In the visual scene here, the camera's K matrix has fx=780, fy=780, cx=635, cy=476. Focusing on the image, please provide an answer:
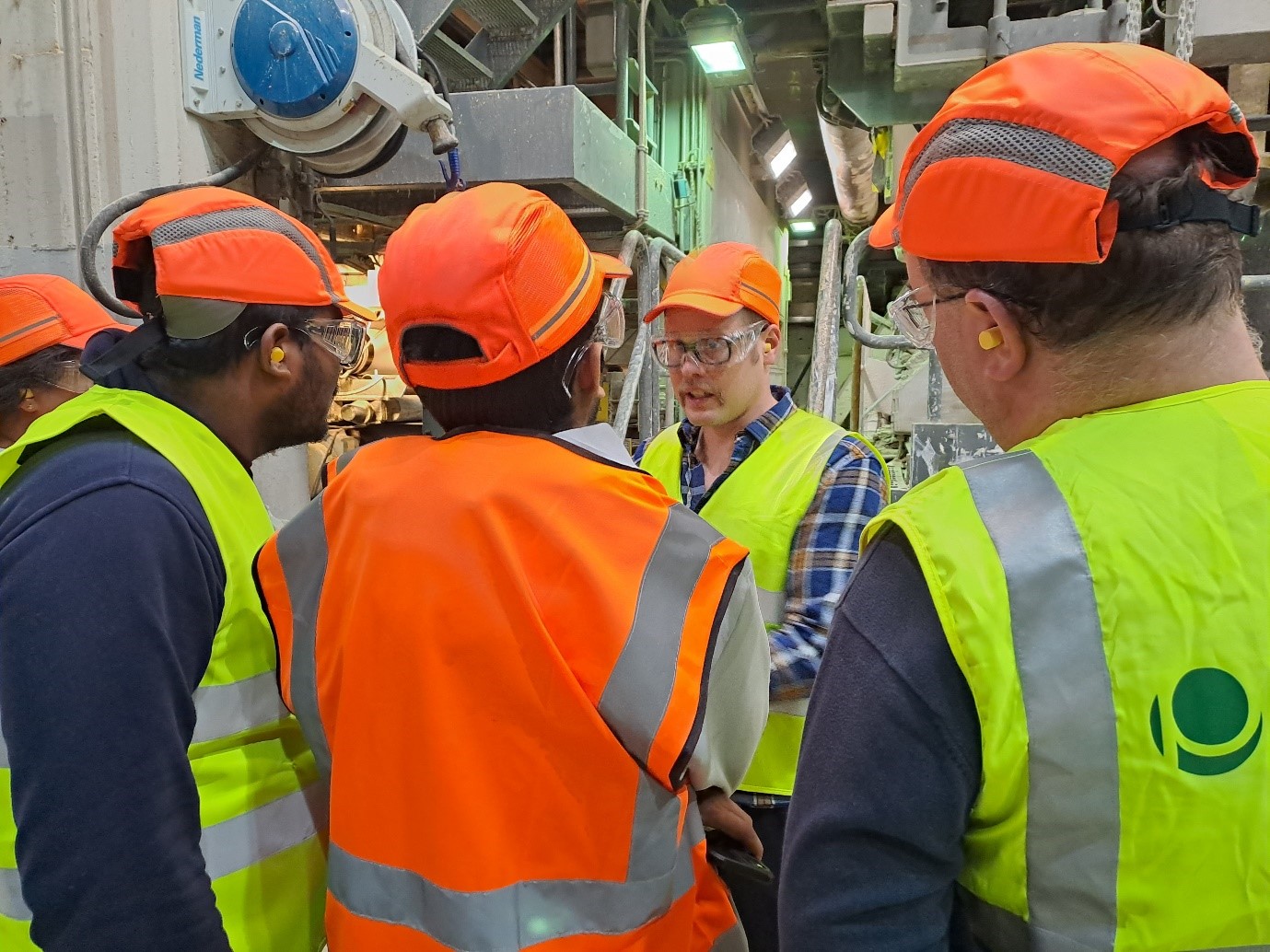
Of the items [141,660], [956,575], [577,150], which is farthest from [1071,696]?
[577,150]

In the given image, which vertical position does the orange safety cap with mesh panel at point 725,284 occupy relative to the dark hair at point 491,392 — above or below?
above

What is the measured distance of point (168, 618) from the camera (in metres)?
1.12

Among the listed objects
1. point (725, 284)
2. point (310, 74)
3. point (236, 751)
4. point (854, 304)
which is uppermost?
point (310, 74)

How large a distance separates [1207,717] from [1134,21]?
271 centimetres

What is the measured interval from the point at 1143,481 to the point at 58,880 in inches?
55.1

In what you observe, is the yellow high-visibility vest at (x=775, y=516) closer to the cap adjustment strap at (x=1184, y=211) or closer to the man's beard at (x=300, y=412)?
the man's beard at (x=300, y=412)

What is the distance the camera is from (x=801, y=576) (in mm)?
1889

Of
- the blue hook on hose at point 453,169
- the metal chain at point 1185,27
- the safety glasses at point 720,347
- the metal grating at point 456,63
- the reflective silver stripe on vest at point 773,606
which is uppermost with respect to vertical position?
the metal grating at point 456,63

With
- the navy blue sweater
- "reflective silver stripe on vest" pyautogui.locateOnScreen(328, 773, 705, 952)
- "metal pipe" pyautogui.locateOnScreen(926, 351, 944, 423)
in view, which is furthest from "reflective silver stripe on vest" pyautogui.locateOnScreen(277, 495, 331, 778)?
"metal pipe" pyautogui.locateOnScreen(926, 351, 944, 423)

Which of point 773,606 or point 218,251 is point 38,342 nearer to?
point 218,251

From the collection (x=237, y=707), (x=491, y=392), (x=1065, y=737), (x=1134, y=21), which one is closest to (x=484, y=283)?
(x=491, y=392)

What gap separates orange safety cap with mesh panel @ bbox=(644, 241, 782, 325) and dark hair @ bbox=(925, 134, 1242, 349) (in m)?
1.44

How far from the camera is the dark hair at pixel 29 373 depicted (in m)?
2.16

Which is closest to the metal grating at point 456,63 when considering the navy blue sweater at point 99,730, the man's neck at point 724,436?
the man's neck at point 724,436
